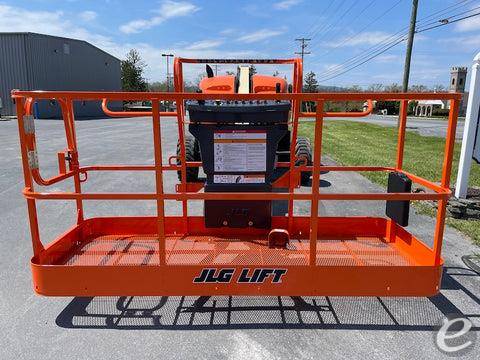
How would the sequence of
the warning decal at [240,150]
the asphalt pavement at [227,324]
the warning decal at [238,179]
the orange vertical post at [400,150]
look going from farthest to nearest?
the orange vertical post at [400,150] < the warning decal at [238,179] < the warning decal at [240,150] < the asphalt pavement at [227,324]

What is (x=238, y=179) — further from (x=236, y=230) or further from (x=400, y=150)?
(x=400, y=150)

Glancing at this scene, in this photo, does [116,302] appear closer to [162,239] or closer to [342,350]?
[162,239]

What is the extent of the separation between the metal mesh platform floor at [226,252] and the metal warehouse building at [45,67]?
3410cm

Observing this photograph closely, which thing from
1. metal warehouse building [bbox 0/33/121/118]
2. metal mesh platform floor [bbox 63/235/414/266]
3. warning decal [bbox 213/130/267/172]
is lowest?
metal mesh platform floor [bbox 63/235/414/266]

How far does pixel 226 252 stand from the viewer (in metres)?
3.86

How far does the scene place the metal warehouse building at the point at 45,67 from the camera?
34312 millimetres

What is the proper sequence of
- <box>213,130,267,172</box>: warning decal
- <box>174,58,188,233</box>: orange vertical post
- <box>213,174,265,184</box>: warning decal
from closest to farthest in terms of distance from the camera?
<box>213,130,267,172</box>: warning decal < <box>213,174,265,184</box>: warning decal < <box>174,58,188,233</box>: orange vertical post

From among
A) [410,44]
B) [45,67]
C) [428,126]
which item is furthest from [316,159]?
[45,67]

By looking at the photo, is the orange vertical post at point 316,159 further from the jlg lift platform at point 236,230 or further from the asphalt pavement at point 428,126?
the asphalt pavement at point 428,126

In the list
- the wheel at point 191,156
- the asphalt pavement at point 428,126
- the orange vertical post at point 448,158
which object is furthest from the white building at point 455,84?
the orange vertical post at point 448,158

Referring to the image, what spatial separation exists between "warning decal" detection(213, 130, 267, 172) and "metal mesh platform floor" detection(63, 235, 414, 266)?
817 mm

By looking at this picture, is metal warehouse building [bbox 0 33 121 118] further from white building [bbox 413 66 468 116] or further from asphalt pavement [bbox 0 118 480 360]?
white building [bbox 413 66 468 116]

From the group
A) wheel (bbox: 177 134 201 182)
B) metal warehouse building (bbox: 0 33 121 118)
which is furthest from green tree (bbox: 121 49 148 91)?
wheel (bbox: 177 134 201 182)

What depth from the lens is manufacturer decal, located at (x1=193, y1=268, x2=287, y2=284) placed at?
313cm
